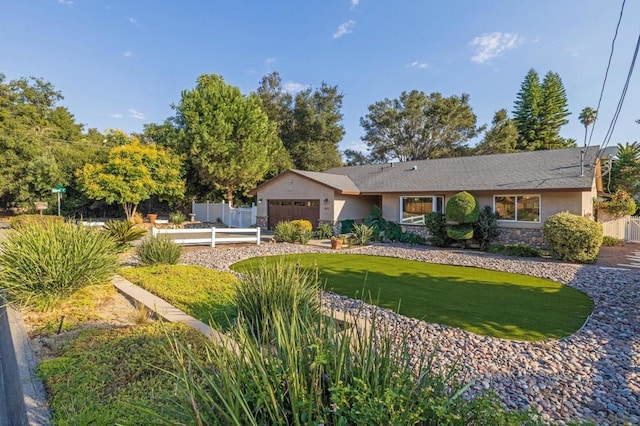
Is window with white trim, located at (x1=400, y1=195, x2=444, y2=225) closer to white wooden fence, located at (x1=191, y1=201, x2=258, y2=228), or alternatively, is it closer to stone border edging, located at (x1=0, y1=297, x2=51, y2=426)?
white wooden fence, located at (x1=191, y1=201, x2=258, y2=228)

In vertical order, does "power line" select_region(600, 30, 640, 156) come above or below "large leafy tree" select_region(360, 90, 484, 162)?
below

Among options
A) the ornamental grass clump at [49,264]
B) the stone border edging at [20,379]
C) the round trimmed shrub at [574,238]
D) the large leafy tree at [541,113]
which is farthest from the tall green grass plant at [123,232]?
the large leafy tree at [541,113]

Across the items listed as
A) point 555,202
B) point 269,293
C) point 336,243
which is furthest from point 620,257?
point 269,293

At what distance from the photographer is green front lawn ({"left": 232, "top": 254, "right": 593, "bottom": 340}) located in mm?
5410

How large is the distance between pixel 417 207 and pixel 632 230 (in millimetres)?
10837

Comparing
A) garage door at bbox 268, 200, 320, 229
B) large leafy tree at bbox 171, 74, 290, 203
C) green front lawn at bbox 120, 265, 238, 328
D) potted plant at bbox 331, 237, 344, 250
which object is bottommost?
green front lawn at bbox 120, 265, 238, 328

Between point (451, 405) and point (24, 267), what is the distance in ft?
21.4

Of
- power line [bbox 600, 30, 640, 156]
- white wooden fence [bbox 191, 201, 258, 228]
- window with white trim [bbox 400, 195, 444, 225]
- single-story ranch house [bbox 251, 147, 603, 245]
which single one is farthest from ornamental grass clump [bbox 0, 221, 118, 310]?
white wooden fence [bbox 191, 201, 258, 228]

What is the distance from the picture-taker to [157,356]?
11.6 feet

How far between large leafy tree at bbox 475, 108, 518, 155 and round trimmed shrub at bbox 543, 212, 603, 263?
80.3 ft

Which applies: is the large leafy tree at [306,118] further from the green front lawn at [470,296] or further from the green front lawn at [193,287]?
the green front lawn at [193,287]

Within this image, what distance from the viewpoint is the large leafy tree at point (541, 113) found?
37.6 meters

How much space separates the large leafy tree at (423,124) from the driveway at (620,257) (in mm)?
22728

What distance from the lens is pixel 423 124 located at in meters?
35.9
